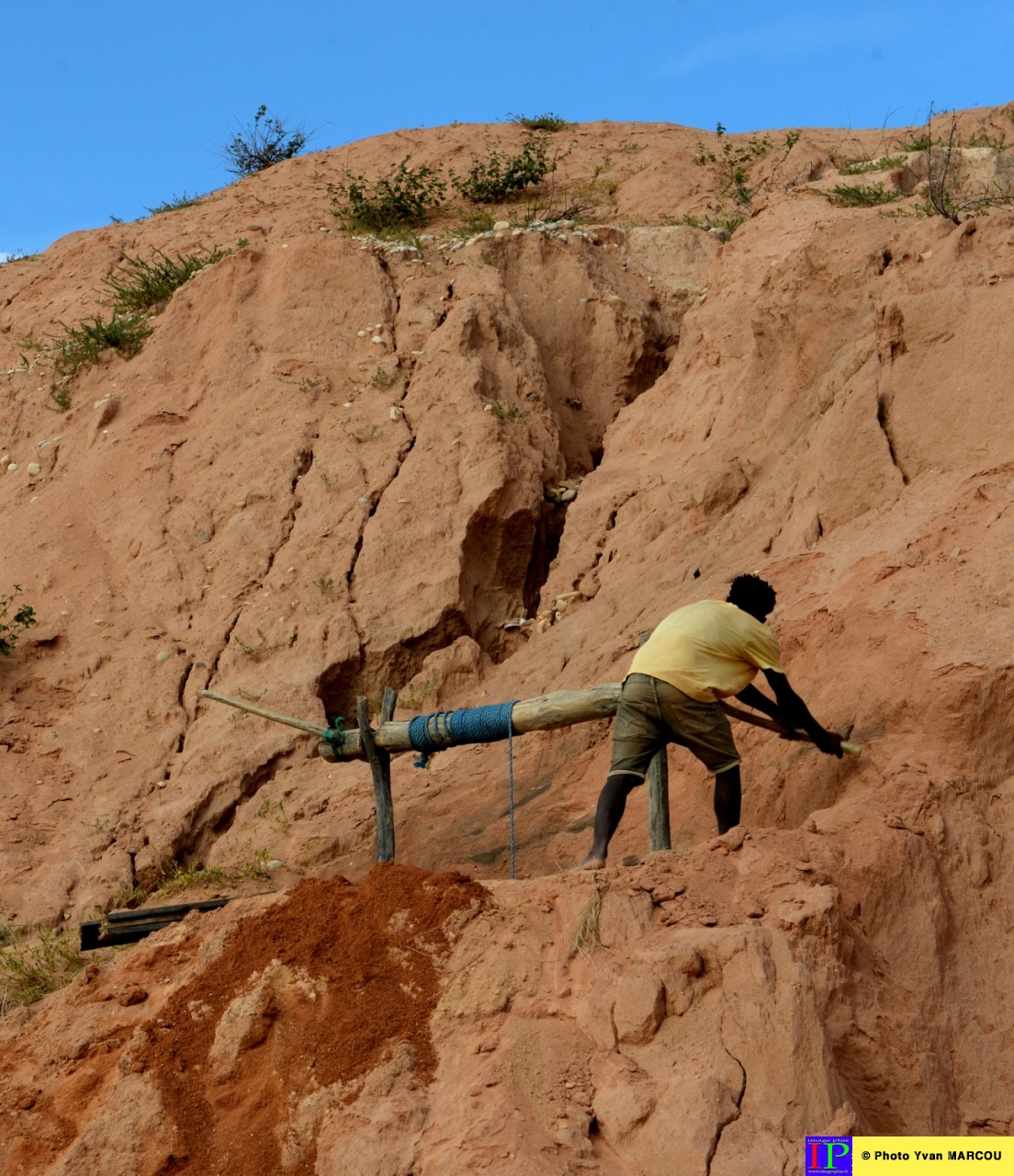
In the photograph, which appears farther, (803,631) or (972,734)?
(803,631)

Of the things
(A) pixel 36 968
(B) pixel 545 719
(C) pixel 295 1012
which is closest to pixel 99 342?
(A) pixel 36 968

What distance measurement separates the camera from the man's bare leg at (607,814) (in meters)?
4.77

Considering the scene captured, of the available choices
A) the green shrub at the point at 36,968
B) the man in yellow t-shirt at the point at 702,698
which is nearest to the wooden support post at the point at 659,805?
the man in yellow t-shirt at the point at 702,698

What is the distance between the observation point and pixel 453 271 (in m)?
10.6

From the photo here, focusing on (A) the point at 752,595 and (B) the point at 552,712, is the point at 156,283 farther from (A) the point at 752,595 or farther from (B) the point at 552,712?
(A) the point at 752,595

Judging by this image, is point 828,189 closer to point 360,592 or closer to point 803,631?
point 360,592

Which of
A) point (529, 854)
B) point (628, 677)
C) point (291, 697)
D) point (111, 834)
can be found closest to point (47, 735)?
point (111, 834)

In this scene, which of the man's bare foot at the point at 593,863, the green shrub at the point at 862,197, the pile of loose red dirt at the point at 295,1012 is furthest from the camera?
the green shrub at the point at 862,197

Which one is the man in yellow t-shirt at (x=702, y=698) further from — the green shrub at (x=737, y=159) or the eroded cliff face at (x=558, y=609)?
the green shrub at (x=737, y=159)

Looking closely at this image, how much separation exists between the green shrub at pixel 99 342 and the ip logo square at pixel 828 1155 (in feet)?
29.5

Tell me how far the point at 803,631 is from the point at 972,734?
1149 millimetres

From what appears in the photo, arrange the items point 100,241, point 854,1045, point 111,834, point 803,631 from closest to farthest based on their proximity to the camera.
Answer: point 854,1045, point 803,631, point 111,834, point 100,241

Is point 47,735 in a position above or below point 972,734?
above

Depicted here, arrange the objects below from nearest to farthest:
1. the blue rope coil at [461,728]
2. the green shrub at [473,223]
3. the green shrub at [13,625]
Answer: the blue rope coil at [461,728] < the green shrub at [13,625] < the green shrub at [473,223]
